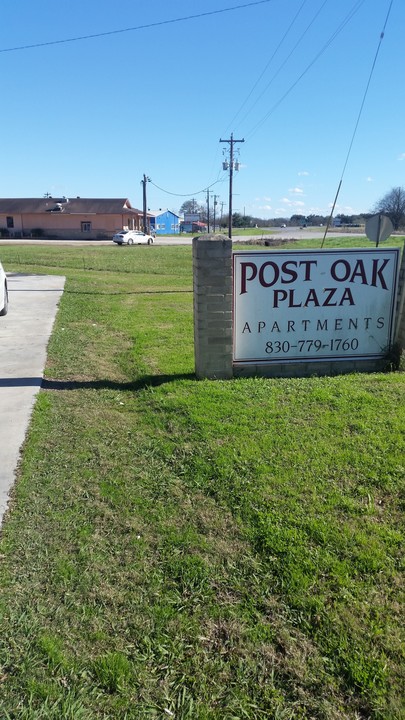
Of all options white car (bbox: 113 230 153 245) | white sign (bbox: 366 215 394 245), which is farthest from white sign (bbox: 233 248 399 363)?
white car (bbox: 113 230 153 245)

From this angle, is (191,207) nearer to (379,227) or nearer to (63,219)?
(63,219)

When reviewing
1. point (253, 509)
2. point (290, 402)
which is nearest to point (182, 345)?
point (290, 402)

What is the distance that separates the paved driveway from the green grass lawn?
147mm

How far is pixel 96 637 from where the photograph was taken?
2.50m

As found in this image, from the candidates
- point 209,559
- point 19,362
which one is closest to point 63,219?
point 19,362

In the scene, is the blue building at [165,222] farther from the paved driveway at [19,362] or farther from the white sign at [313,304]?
the white sign at [313,304]

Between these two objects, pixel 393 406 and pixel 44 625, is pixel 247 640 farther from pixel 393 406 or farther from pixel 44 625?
pixel 393 406

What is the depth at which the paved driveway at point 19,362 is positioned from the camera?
4.44 m

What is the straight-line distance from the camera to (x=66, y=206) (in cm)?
6266

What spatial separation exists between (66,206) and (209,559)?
64183 millimetres

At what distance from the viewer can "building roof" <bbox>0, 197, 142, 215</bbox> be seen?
6153cm

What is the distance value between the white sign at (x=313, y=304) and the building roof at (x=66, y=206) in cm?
5810

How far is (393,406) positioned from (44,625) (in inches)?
141

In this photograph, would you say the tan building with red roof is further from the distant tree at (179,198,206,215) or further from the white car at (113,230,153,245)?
the distant tree at (179,198,206,215)
